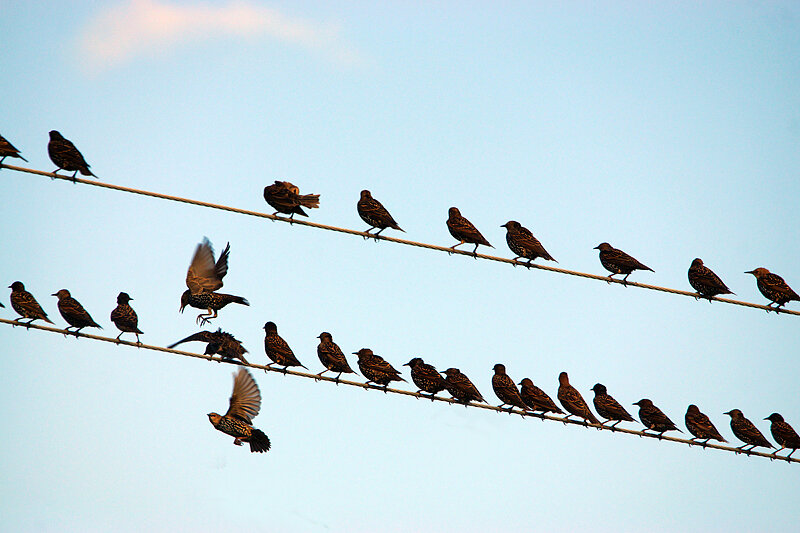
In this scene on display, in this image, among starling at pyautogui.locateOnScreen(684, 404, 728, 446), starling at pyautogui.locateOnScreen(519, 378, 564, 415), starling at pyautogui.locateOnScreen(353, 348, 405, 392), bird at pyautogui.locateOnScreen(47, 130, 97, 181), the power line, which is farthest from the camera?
starling at pyautogui.locateOnScreen(684, 404, 728, 446)

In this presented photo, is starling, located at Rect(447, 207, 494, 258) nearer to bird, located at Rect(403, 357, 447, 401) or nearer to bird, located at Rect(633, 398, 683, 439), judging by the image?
bird, located at Rect(403, 357, 447, 401)

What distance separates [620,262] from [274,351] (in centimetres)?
494

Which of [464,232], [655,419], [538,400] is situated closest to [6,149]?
[464,232]

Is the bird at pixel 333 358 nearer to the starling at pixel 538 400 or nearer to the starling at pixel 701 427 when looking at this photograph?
the starling at pixel 538 400

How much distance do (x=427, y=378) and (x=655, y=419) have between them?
317 cm

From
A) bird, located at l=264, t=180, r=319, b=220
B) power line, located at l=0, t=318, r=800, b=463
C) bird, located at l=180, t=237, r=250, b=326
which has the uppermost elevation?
bird, located at l=264, t=180, r=319, b=220

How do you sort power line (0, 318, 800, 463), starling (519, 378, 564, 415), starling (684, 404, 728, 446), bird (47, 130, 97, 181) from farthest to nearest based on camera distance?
starling (684, 404, 728, 446) < starling (519, 378, 564, 415) < bird (47, 130, 97, 181) < power line (0, 318, 800, 463)

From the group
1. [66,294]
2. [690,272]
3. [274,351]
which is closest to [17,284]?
[66,294]

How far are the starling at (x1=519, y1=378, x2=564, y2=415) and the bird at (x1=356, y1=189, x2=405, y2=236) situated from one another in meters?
2.71

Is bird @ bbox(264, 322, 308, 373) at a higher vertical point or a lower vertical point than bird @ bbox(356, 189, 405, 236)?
lower

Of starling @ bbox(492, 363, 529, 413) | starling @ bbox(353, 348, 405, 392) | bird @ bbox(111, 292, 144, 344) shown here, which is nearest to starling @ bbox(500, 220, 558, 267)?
starling @ bbox(492, 363, 529, 413)

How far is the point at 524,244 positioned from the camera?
13258 millimetres

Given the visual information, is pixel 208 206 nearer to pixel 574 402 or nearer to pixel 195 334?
pixel 195 334

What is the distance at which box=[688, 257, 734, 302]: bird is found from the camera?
44.7 feet
